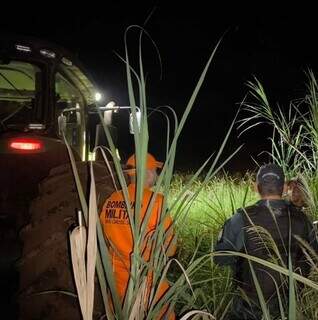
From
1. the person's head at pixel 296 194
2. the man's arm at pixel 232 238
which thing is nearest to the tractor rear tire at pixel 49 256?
the man's arm at pixel 232 238

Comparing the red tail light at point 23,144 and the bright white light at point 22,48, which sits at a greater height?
Result: the bright white light at point 22,48

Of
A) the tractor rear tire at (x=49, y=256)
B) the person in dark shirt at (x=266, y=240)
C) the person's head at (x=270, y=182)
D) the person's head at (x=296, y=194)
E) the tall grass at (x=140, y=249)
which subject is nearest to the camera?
the tall grass at (x=140, y=249)

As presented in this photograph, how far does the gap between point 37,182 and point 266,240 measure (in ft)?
5.22

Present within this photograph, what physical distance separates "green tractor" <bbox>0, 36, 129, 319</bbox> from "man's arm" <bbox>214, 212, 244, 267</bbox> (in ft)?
2.57

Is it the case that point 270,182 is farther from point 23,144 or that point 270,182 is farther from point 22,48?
point 22,48

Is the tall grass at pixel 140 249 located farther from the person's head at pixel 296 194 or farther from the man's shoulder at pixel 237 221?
the person's head at pixel 296 194

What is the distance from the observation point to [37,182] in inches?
160

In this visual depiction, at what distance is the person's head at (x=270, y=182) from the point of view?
12.3 ft

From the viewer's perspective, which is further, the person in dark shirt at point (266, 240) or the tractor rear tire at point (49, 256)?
the person in dark shirt at point (266, 240)

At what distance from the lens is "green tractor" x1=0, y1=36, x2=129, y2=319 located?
3.50 meters

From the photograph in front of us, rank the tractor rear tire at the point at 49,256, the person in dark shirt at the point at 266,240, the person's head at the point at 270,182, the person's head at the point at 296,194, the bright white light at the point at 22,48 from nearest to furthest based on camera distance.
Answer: the tractor rear tire at the point at 49,256 → the person in dark shirt at the point at 266,240 → the person's head at the point at 270,182 → the bright white light at the point at 22,48 → the person's head at the point at 296,194

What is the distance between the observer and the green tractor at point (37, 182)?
11.5ft

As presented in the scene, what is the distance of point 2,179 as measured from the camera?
3.96 meters

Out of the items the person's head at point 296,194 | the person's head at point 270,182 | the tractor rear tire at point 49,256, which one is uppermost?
the person's head at point 270,182
